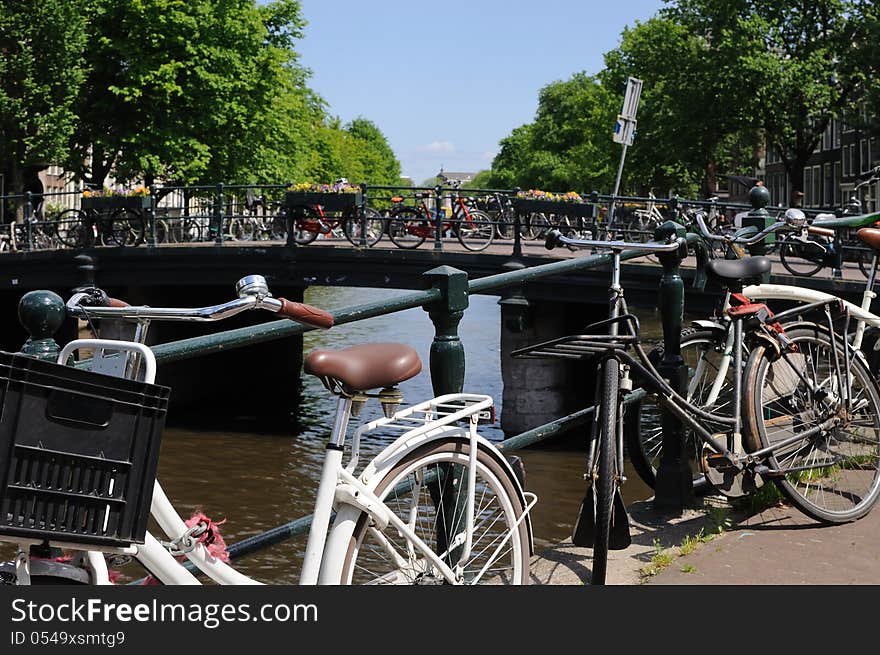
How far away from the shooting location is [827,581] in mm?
3592

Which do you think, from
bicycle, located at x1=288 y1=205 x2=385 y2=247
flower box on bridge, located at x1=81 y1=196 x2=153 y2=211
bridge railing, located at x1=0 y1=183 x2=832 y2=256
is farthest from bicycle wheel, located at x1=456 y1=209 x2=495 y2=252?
flower box on bridge, located at x1=81 y1=196 x2=153 y2=211

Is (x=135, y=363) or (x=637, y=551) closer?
(x=135, y=363)

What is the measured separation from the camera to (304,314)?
2.20 meters

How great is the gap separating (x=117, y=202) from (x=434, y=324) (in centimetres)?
2149

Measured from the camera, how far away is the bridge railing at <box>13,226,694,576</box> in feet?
7.31

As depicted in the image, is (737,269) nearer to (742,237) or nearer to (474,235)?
(742,237)

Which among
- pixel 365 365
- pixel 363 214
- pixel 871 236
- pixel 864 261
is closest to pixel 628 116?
pixel 864 261

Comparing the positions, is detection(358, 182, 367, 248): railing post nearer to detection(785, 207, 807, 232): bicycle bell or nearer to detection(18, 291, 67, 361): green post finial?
detection(785, 207, 807, 232): bicycle bell

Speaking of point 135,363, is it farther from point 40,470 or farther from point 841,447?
point 841,447

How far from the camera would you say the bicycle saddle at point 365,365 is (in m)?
2.42

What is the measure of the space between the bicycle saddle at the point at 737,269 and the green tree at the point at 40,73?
28.5 metres

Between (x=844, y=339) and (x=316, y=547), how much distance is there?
8.82 feet

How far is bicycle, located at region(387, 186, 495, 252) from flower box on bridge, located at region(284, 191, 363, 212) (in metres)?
0.72
